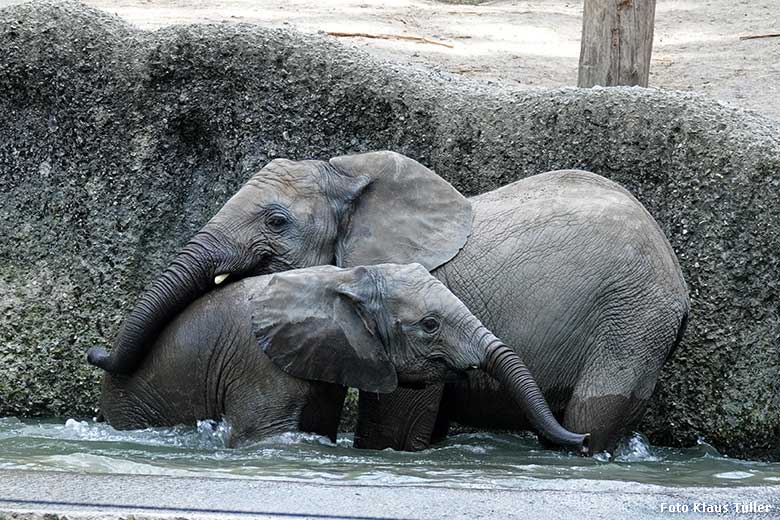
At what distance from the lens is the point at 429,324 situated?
5590mm

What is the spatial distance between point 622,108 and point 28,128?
271cm

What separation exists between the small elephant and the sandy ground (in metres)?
2.47

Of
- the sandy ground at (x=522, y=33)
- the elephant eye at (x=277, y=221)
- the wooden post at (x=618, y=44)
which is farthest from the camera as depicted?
the sandy ground at (x=522, y=33)

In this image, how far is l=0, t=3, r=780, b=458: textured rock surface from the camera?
665cm

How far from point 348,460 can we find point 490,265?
3.62 feet

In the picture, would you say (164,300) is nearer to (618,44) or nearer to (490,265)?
(490,265)

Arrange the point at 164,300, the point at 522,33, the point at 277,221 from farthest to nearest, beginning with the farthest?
1. the point at 522,33
2. the point at 277,221
3. the point at 164,300

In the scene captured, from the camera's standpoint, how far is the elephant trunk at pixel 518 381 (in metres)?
5.46

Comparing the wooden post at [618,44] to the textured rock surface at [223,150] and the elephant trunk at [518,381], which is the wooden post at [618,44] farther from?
the elephant trunk at [518,381]

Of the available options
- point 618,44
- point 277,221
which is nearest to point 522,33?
point 618,44

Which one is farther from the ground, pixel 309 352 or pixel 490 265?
pixel 490 265

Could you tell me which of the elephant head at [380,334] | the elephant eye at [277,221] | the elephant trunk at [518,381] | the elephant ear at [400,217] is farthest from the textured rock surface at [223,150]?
the elephant trunk at [518,381]

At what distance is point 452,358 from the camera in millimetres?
5559

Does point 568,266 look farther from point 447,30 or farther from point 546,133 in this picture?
point 447,30
